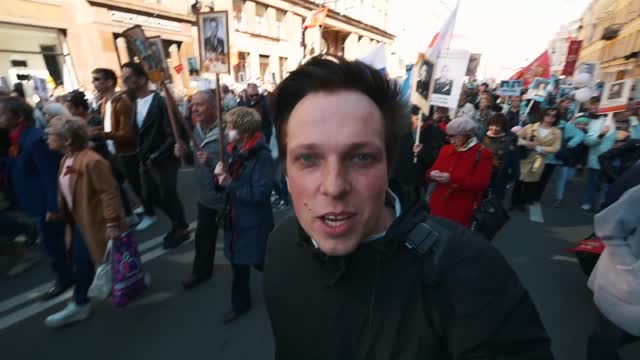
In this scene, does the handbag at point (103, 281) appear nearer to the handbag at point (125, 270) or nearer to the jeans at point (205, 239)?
the handbag at point (125, 270)

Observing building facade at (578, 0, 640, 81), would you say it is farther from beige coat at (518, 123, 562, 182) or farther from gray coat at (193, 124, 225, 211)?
gray coat at (193, 124, 225, 211)

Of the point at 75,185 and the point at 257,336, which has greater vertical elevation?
the point at 75,185

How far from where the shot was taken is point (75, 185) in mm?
2906

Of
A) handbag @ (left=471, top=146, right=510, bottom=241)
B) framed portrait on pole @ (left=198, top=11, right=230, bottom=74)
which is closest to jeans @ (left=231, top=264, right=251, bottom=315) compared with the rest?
framed portrait on pole @ (left=198, top=11, right=230, bottom=74)

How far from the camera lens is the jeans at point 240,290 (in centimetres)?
309

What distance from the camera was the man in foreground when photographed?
0.84 metres

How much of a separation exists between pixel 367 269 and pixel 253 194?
6.50 ft

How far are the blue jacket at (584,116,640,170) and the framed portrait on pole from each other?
592 cm

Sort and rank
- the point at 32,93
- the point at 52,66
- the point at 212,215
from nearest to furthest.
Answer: the point at 212,215 → the point at 32,93 → the point at 52,66

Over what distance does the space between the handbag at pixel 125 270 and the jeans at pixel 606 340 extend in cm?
357

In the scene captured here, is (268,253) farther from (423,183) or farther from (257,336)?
A: (423,183)

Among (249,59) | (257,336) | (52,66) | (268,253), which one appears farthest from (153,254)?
(249,59)

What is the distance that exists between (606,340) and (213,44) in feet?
11.3

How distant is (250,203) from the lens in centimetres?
292
